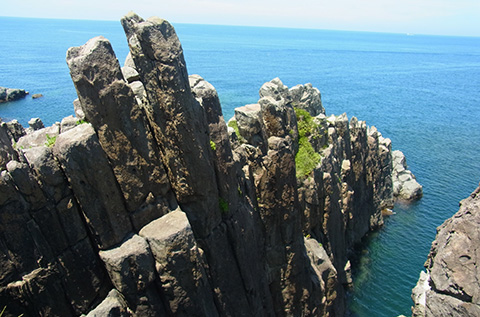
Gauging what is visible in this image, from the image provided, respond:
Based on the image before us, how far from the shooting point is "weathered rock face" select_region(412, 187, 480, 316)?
17.9 m

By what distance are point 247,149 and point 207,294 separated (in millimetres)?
10097

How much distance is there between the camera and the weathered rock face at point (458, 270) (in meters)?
17.9

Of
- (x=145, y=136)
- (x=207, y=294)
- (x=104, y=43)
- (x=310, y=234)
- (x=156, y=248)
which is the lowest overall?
(x=310, y=234)

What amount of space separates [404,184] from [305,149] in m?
33.0

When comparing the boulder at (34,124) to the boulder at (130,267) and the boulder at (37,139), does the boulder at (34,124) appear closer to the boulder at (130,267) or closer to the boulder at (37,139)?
the boulder at (37,139)

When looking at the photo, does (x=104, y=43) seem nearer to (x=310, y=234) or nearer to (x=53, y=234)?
(x=53, y=234)

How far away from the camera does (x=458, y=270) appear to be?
18734 mm

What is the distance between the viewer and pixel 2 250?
48.6ft

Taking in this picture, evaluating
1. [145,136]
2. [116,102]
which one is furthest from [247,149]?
[116,102]

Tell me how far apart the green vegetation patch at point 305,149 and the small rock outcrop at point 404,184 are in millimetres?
28912

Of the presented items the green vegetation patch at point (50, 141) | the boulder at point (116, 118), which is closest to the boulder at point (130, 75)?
the boulder at point (116, 118)

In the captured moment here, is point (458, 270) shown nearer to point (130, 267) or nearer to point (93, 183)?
point (130, 267)

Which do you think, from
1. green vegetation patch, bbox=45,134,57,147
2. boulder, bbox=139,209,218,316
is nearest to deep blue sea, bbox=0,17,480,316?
boulder, bbox=139,209,218,316

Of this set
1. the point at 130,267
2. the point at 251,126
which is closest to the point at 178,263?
the point at 130,267
